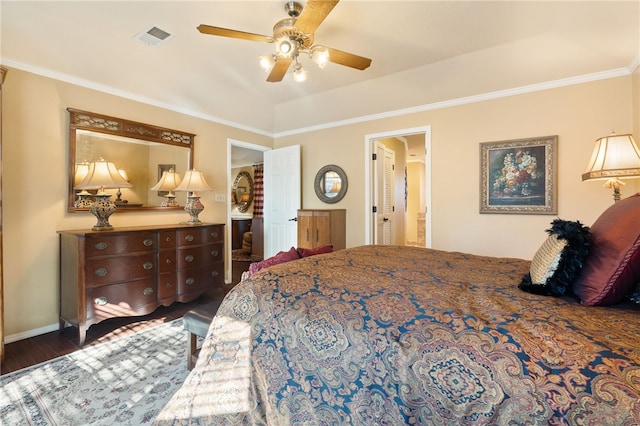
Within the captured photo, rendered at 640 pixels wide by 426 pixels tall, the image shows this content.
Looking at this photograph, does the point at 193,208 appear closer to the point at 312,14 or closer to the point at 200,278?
the point at 200,278

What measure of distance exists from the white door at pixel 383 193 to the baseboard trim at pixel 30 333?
385cm

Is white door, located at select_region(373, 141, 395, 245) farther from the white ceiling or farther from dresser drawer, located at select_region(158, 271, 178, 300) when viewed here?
dresser drawer, located at select_region(158, 271, 178, 300)

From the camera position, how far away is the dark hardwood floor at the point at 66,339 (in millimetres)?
2178

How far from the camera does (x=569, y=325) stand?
0.84m

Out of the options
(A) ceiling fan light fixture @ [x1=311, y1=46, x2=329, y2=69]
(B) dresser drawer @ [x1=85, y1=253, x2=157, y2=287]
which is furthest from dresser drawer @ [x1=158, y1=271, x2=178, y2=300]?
(A) ceiling fan light fixture @ [x1=311, y1=46, x2=329, y2=69]

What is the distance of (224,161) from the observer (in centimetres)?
425

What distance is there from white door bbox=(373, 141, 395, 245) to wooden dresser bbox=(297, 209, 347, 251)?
538mm

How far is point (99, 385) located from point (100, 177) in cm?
184

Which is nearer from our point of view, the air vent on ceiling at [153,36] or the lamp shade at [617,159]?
the lamp shade at [617,159]

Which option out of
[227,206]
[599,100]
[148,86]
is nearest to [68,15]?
[148,86]

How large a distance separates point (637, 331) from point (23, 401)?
2.94m

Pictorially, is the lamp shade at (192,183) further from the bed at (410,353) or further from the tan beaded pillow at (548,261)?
the tan beaded pillow at (548,261)

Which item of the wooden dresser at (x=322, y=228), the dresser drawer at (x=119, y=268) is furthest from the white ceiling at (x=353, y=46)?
the dresser drawer at (x=119, y=268)

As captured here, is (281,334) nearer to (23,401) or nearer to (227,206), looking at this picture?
(23,401)
